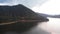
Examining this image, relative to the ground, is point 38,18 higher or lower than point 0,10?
lower

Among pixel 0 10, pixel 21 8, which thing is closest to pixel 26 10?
pixel 21 8

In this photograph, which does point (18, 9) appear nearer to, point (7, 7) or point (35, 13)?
point (7, 7)

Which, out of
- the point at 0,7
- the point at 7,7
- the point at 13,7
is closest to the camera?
the point at 0,7

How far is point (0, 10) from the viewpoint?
115ft

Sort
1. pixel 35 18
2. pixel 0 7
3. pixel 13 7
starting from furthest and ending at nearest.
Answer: pixel 13 7 → pixel 0 7 → pixel 35 18

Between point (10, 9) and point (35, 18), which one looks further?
point (10, 9)

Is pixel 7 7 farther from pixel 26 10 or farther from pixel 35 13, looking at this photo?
pixel 35 13

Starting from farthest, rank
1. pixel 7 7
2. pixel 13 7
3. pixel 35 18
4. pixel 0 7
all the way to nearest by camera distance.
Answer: pixel 13 7 < pixel 7 7 < pixel 0 7 < pixel 35 18

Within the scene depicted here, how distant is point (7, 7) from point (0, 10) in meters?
2.86

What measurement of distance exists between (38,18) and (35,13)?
313 cm

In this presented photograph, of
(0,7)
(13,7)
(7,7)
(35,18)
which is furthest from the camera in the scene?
(13,7)

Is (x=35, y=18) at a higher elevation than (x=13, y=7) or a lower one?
lower

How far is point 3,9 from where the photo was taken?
36031 mm

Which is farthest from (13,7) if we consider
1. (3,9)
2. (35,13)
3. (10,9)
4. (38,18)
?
(38,18)
